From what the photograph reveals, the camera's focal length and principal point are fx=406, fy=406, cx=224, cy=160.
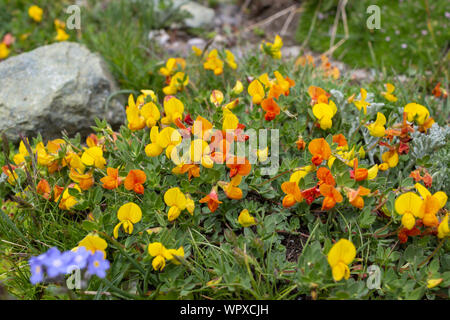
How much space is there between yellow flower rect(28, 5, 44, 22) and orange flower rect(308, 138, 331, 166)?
321 centimetres

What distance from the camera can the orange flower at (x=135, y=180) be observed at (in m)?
1.83

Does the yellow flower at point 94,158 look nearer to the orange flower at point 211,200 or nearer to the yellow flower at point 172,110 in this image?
the yellow flower at point 172,110

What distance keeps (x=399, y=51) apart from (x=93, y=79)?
8.68 ft

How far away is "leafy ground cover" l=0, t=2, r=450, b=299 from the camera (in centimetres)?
167

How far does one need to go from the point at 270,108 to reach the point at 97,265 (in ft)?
3.81

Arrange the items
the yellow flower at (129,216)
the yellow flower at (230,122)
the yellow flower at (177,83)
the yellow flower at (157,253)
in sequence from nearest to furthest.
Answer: the yellow flower at (157,253)
the yellow flower at (129,216)
the yellow flower at (230,122)
the yellow flower at (177,83)

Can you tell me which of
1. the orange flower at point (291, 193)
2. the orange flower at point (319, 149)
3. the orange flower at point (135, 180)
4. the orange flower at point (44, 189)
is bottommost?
the orange flower at point (44, 189)

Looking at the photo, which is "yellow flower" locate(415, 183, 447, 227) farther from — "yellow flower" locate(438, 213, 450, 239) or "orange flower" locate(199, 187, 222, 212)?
"orange flower" locate(199, 187, 222, 212)

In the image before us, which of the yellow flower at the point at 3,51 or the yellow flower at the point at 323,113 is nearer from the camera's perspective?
A: the yellow flower at the point at 323,113

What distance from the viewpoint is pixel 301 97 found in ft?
8.55

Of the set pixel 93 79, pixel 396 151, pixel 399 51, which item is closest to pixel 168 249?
pixel 396 151

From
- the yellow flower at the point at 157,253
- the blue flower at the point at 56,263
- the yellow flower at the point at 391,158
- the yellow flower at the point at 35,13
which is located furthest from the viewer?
the yellow flower at the point at 35,13

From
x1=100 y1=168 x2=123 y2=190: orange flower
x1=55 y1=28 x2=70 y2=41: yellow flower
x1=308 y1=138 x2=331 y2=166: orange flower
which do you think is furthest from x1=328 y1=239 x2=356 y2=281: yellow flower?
x1=55 y1=28 x2=70 y2=41: yellow flower

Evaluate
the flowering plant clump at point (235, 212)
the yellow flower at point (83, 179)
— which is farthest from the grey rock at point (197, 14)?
the yellow flower at point (83, 179)
